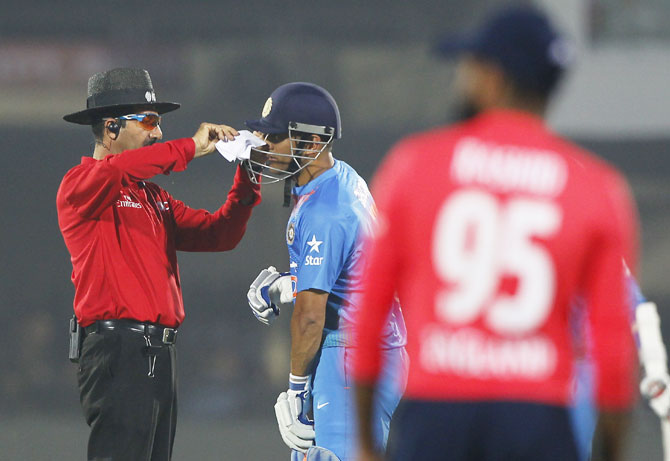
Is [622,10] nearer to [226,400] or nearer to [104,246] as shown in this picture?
[226,400]

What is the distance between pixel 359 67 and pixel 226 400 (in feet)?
16.6

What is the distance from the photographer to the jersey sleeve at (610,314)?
2.16 m

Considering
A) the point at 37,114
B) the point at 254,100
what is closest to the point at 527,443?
the point at 254,100

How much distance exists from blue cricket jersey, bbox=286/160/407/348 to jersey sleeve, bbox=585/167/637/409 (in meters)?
2.30

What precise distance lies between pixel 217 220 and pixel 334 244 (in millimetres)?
834

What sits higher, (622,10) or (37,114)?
(622,10)

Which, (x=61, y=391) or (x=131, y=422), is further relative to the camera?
(x=61, y=391)

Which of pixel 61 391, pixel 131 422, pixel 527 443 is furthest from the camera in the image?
pixel 61 391

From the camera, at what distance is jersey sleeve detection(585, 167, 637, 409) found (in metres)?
2.16

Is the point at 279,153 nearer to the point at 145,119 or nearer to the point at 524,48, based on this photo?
the point at 145,119

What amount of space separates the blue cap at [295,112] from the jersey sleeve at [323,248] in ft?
1.50

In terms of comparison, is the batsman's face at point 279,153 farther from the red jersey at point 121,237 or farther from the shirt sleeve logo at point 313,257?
the shirt sleeve logo at point 313,257

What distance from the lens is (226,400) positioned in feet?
52.2

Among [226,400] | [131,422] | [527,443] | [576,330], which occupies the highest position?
[576,330]
